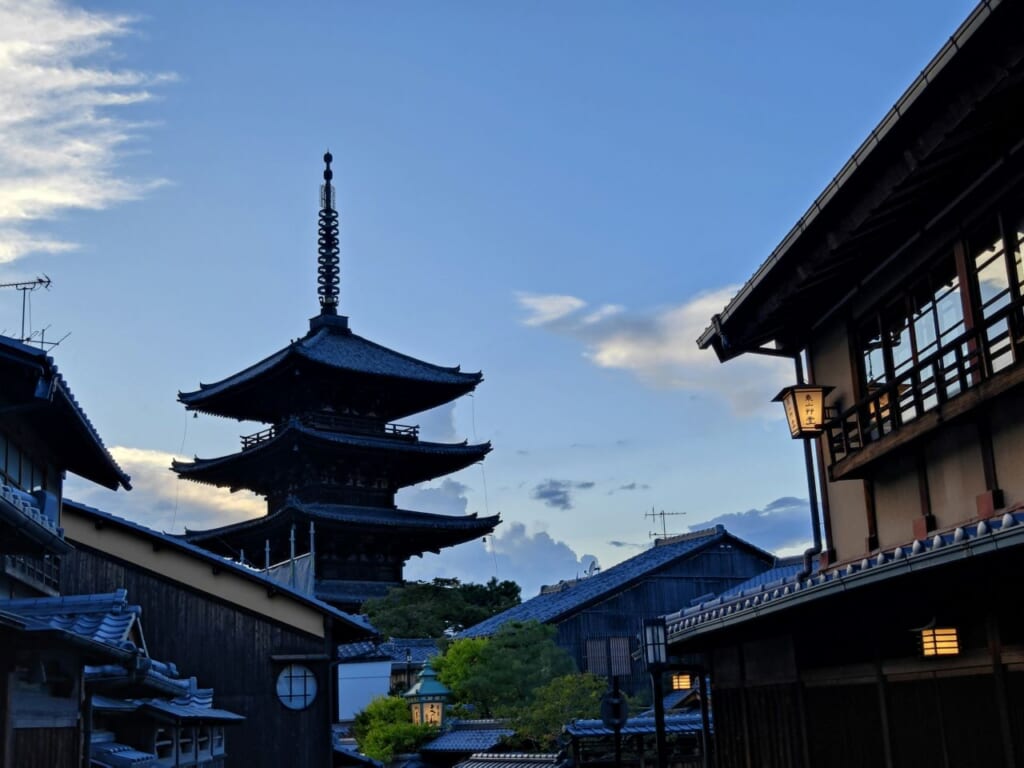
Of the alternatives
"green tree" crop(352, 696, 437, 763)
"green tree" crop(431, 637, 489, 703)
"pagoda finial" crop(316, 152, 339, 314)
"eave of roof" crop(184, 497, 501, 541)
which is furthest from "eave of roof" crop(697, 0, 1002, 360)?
"pagoda finial" crop(316, 152, 339, 314)

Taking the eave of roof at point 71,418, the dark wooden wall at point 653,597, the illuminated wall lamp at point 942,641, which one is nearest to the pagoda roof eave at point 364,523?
the dark wooden wall at point 653,597

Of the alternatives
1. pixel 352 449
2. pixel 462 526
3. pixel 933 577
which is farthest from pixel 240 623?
pixel 462 526

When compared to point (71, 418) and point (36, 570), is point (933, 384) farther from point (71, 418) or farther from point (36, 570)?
point (36, 570)

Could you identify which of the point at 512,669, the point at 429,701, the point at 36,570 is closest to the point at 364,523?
the point at 429,701

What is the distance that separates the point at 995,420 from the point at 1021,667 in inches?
79.8

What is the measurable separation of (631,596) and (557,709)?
13669 mm

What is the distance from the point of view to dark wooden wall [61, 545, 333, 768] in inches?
1017

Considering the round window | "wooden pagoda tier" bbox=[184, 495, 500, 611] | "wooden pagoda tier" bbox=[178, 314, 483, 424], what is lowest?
the round window

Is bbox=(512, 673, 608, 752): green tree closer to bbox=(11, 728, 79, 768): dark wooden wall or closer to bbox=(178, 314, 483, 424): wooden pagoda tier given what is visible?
bbox=(11, 728, 79, 768): dark wooden wall

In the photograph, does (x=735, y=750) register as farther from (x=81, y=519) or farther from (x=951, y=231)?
(x=81, y=519)

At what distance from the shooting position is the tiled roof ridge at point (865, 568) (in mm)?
8227

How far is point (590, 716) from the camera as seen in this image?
2988 cm

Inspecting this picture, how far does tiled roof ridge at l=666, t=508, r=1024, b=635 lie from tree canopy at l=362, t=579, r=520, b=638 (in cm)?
3691

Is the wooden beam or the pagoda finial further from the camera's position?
the pagoda finial
